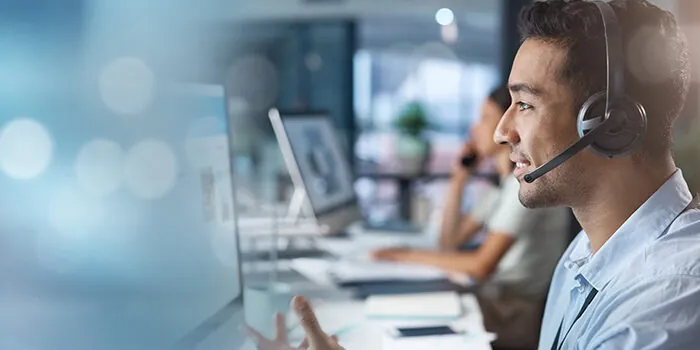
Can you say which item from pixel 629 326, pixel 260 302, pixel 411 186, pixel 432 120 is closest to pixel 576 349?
pixel 629 326

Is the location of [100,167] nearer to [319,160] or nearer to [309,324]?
[309,324]

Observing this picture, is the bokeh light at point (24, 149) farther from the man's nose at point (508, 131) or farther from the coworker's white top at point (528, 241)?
the coworker's white top at point (528, 241)

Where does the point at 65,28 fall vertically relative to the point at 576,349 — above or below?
above

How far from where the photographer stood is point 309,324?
0.94 m

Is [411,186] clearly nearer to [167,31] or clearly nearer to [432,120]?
[432,120]

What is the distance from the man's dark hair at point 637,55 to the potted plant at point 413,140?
340 centimetres

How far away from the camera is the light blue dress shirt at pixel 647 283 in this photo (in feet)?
2.75

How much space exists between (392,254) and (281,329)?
40.7 inches

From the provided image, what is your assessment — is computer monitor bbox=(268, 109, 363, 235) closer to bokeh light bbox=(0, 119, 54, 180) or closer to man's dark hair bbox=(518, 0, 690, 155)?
man's dark hair bbox=(518, 0, 690, 155)

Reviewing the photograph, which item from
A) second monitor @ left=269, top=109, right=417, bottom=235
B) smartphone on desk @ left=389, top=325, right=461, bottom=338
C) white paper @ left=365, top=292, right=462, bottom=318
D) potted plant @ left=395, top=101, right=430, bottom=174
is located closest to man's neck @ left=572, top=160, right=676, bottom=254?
smartphone on desk @ left=389, top=325, right=461, bottom=338

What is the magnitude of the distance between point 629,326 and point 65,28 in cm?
69

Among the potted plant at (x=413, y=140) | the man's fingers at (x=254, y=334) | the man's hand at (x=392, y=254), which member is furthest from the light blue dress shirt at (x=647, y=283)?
the potted plant at (x=413, y=140)

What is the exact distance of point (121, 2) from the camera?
93 cm

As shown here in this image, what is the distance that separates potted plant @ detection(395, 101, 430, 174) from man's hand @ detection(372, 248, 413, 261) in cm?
228
